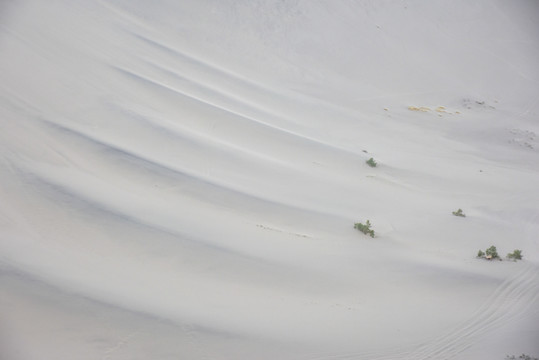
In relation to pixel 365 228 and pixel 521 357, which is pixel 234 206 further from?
pixel 521 357

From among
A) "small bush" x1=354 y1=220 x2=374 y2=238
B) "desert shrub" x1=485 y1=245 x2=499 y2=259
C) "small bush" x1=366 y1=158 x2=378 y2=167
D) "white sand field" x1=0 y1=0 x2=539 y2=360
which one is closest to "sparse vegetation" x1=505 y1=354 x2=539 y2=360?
"white sand field" x1=0 y1=0 x2=539 y2=360

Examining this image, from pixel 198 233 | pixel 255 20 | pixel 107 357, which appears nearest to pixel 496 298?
pixel 198 233

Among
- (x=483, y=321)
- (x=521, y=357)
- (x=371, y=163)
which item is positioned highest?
(x=371, y=163)

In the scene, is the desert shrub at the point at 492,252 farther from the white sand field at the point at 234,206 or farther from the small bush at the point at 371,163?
the small bush at the point at 371,163

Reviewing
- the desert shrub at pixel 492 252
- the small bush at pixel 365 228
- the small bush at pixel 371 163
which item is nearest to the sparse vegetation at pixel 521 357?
the desert shrub at pixel 492 252

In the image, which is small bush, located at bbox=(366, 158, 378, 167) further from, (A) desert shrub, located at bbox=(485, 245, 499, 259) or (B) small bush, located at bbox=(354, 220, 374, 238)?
(A) desert shrub, located at bbox=(485, 245, 499, 259)

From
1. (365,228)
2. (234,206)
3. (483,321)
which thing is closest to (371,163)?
(365,228)

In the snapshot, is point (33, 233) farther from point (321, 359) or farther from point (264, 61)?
point (264, 61)

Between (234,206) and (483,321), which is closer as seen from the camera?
(483,321)
